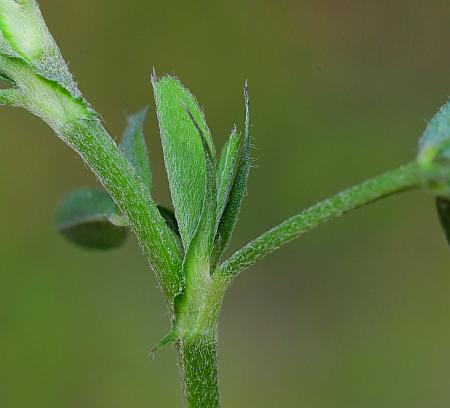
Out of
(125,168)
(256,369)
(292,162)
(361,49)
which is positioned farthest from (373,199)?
(361,49)

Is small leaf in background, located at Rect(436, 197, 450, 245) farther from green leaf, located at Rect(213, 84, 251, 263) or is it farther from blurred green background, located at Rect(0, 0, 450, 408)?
blurred green background, located at Rect(0, 0, 450, 408)

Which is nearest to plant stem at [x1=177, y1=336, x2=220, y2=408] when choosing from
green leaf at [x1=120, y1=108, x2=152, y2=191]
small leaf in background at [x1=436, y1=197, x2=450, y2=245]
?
green leaf at [x1=120, y1=108, x2=152, y2=191]

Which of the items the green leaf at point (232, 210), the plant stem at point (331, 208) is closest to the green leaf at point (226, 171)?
the green leaf at point (232, 210)

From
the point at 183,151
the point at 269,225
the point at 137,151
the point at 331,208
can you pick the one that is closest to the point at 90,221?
the point at 137,151

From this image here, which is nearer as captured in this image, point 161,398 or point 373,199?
point 373,199

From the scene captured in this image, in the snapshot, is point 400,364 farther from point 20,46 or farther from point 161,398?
point 20,46

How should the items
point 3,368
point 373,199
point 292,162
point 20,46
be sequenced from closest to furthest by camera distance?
point 373,199 → point 20,46 → point 3,368 → point 292,162
